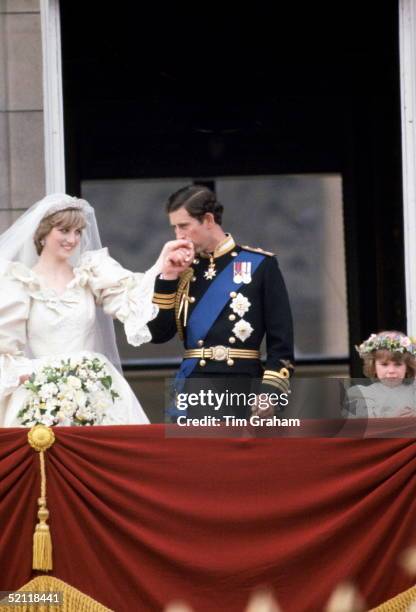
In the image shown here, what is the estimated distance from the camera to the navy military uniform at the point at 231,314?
753 cm

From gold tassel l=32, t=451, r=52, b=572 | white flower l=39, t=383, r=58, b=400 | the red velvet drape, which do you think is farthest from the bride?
gold tassel l=32, t=451, r=52, b=572

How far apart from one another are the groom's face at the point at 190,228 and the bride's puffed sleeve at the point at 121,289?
162mm

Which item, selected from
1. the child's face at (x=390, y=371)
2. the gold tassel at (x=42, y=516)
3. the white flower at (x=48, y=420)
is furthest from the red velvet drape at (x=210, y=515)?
the child's face at (x=390, y=371)

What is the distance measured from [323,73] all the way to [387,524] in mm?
5801

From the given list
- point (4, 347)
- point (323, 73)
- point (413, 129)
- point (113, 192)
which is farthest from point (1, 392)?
point (113, 192)

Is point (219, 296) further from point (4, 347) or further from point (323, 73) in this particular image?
point (323, 73)

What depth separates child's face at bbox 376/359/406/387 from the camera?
756 centimetres

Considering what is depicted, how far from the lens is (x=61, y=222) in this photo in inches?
305


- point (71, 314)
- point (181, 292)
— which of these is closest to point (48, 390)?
point (71, 314)

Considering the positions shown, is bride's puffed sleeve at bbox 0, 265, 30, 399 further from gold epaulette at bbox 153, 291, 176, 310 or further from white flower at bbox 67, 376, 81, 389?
gold epaulette at bbox 153, 291, 176, 310

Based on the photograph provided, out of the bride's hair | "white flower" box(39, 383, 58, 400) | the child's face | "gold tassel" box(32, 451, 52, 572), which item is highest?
the bride's hair

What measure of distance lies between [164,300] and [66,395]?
27.7 inches

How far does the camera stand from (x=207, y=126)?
12492 millimetres

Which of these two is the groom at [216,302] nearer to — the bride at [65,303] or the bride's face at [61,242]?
the bride at [65,303]
